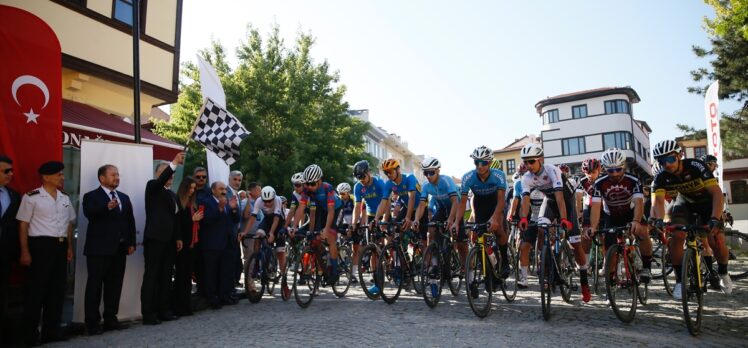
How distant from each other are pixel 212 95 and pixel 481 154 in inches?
230

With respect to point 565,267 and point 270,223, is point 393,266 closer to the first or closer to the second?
point 565,267

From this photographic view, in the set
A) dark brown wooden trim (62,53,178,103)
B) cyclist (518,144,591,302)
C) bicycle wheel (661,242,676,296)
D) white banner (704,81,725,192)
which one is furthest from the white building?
cyclist (518,144,591,302)

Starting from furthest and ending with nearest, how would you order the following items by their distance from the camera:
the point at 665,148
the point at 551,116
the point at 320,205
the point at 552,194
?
the point at 551,116, the point at 320,205, the point at 552,194, the point at 665,148

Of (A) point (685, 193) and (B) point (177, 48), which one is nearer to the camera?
(A) point (685, 193)

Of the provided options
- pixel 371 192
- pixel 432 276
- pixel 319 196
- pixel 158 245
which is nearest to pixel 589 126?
pixel 371 192

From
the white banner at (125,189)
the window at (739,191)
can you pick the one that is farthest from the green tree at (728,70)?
the window at (739,191)

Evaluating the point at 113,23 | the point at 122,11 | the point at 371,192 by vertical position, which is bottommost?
the point at 371,192

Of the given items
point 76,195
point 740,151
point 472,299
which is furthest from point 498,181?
point 740,151

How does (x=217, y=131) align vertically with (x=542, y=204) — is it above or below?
above

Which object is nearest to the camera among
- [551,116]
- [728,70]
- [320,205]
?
[320,205]

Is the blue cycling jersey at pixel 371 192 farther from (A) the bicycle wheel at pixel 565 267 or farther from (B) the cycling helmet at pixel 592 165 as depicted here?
(B) the cycling helmet at pixel 592 165

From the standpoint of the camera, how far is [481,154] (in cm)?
732

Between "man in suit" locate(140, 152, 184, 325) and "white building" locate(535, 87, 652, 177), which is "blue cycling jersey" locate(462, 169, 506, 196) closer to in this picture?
"man in suit" locate(140, 152, 184, 325)

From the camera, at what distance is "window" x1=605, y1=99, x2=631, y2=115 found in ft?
164
